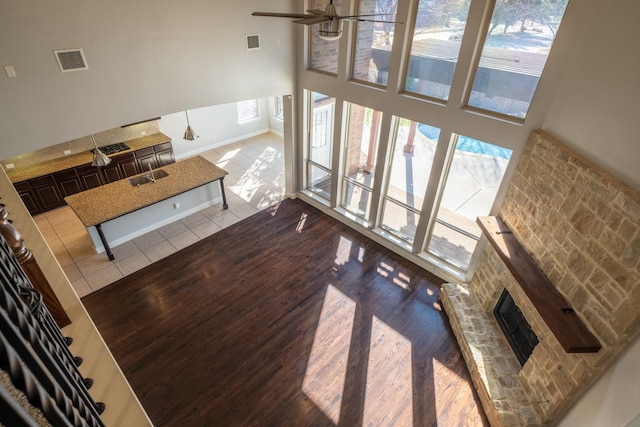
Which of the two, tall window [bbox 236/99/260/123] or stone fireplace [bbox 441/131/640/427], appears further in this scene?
tall window [bbox 236/99/260/123]

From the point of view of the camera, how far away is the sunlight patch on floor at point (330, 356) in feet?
14.0

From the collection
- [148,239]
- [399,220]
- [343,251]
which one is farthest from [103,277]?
[399,220]

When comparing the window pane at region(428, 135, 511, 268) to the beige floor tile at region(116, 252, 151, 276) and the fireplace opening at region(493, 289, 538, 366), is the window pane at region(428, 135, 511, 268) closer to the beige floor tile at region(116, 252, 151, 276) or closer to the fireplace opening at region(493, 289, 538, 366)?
the fireplace opening at region(493, 289, 538, 366)

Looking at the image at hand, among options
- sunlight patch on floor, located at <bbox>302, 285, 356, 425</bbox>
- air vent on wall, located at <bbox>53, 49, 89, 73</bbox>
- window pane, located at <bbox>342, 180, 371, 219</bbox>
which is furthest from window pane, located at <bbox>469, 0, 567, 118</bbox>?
air vent on wall, located at <bbox>53, 49, 89, 73</bbox>

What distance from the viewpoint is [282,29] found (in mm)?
6066

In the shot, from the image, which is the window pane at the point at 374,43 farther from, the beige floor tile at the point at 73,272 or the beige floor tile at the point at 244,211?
the beige floor tile at the point at 73,272

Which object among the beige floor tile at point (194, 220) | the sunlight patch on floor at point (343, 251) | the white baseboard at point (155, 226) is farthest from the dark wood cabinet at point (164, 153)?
the sunlight patch on floor at point (343, 251)

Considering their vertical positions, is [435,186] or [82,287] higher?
[435,186]

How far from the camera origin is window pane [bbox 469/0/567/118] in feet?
12.7

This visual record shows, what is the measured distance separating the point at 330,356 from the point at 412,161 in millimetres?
3413

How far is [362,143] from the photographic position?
6.64 meters

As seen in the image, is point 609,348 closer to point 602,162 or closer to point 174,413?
point 602,162

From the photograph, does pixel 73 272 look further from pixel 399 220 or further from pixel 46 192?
pixel 399 220

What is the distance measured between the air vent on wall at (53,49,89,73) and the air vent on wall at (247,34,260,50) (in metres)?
2.46
